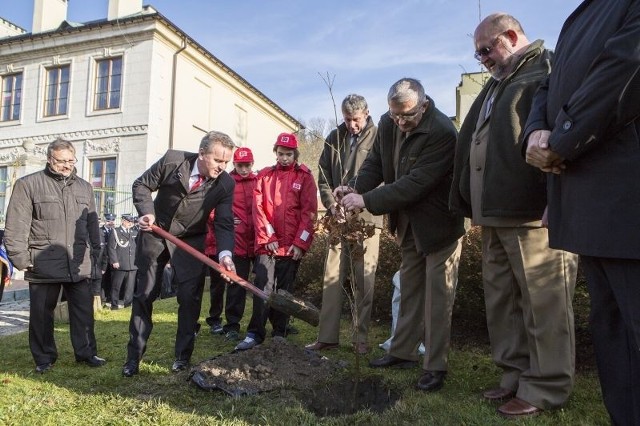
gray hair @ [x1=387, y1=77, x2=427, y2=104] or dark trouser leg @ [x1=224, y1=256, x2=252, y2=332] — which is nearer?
gray hair @ [x1=387, y1=77, x2=427, y2=104]

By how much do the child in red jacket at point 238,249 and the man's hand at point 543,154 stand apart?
3.85 m

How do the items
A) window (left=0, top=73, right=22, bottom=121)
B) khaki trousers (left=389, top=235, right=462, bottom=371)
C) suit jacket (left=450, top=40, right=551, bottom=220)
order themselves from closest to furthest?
1. suit jacket (left=450, top=40, right=551, bottom=220)
2. khaki trousers (left=389, top=235, right=462, bottom=371)
3. window (left=0, top=73, right=22, bottom=121)

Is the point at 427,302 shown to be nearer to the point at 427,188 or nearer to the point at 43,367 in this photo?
the point at 427,188

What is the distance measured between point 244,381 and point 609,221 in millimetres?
2641

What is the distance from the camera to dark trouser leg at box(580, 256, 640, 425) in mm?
2090

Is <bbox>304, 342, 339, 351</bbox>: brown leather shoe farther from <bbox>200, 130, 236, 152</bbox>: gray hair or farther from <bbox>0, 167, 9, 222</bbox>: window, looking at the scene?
<bbox>0, 167, 9, 222</bbox>: window

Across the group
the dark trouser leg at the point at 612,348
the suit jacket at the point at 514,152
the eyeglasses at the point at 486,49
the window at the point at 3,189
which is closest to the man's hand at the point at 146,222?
the suit jacket at the point at 514,152

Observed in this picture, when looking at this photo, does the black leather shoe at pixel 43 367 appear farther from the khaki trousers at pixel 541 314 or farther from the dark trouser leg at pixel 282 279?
the khaki trousers at pixel 541 314

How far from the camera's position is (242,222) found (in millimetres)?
5891

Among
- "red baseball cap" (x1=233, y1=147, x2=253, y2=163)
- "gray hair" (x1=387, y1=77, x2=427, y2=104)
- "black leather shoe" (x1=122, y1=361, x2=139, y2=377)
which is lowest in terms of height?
"black leather shoe" (x1=122, y1=361, x2=139, y2=377)

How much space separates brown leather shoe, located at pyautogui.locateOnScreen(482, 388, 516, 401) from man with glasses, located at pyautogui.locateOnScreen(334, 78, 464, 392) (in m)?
0.39

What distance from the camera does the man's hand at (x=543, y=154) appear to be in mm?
2156

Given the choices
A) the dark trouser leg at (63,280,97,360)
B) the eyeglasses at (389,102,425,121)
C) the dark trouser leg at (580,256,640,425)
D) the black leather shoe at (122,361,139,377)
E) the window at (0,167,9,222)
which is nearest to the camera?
the dark trouser leg at (580,256,640,425)

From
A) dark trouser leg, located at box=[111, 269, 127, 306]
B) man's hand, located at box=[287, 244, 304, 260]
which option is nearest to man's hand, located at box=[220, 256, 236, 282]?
man's hand, located at box=[287, 244, 304, 260]
